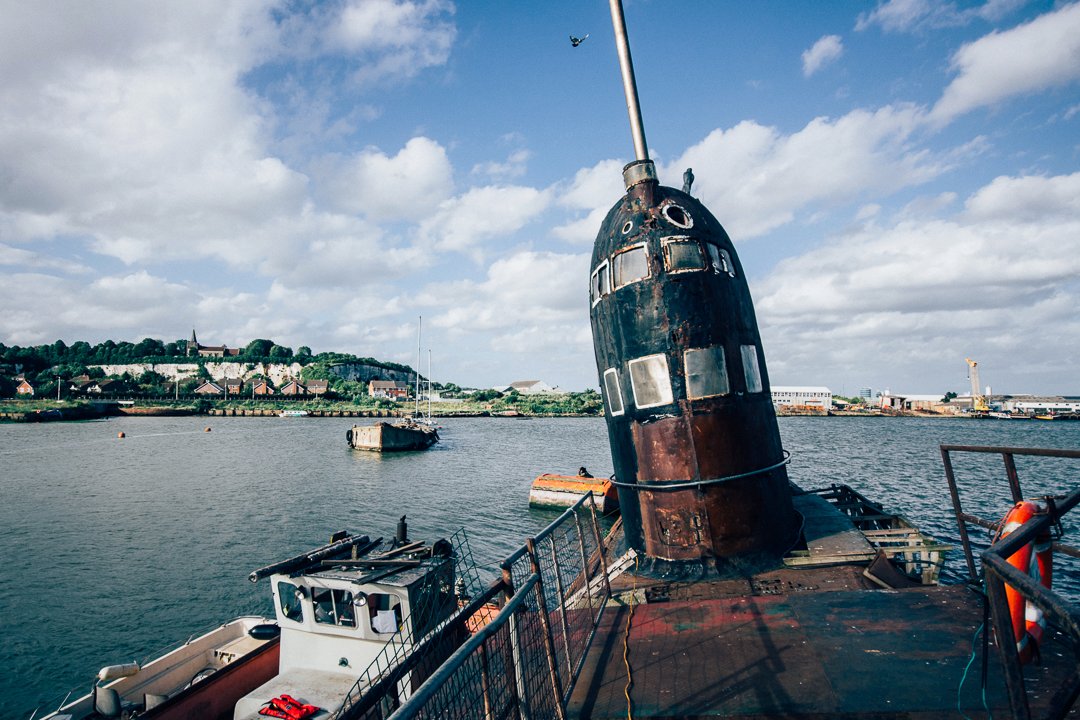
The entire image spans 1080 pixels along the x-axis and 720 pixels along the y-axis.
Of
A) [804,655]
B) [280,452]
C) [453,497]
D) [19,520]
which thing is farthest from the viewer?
[280,452]

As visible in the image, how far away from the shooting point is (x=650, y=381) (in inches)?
365

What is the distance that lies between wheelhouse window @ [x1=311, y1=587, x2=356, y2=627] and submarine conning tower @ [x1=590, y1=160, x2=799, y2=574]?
4.98 metres

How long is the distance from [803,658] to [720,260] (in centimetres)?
629

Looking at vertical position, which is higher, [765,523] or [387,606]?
[765,523]

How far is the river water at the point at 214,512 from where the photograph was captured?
1650cm

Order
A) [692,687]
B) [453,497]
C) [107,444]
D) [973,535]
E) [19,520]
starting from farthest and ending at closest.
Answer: [107,444]
[453,497]
[19,520]
[973,535]
[692,687]

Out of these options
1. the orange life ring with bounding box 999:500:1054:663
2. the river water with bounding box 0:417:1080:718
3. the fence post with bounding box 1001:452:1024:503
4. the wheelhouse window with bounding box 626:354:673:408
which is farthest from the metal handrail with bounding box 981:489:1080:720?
the river water with bounding box 0:417:1080:718

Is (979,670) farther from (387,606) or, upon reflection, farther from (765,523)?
(387,606)

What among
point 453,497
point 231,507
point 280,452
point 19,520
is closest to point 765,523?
point 453,497

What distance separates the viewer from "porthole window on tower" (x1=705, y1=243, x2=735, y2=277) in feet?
31.0

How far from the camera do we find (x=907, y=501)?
30.1 m

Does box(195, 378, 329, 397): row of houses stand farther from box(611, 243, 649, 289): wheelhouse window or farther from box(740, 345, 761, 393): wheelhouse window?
box(740, 345, 761, 393): wheelhouse window

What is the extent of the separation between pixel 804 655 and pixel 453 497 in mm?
29727

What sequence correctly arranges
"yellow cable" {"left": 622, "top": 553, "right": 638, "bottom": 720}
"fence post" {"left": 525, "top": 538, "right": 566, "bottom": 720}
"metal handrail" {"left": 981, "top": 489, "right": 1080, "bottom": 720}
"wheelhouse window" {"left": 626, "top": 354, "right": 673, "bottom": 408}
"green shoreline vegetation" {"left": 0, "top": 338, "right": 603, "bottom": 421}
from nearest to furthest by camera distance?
"metal handrail" {"left": 981, "top": 489, "right": 1080, "bottom": 720} < "fence post" {"left": 525, "top": 538, "right": 566, "bottom": 720} < "yellow cable" {"left": 622, "top": 553, "right": 638, "bottom": 720} < "wheelhouse window" {"left": 626, "top": 354, "right": 673, "bottom": 408} < "green shoreline vegetation" {"left": 0, "top": 338, "right": 603, "bottom": 421}
